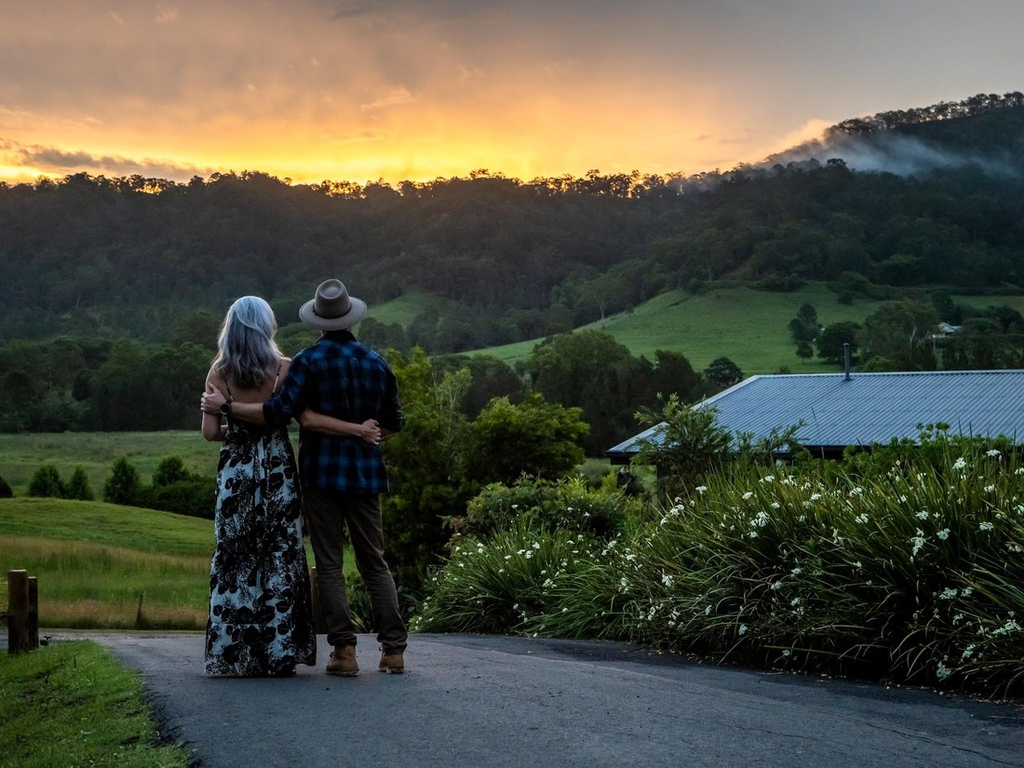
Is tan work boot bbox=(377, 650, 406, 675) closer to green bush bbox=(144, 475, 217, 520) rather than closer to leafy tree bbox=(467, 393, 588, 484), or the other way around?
leafy tree bbox=(467, 393, 588, 484)

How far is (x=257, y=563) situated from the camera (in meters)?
7.58

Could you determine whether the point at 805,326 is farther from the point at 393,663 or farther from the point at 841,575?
the point at 393,663

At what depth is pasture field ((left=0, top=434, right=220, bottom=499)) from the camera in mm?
81562

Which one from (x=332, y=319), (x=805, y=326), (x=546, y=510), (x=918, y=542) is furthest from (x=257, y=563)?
(x=805, y=326)

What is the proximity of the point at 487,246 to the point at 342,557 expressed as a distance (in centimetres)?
14419

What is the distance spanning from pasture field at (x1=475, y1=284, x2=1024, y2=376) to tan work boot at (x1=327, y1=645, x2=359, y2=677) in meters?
116

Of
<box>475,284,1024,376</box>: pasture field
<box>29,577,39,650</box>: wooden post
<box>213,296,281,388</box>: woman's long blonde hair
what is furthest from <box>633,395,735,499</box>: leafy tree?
<box>475,284,1024,376</box>: pasture field

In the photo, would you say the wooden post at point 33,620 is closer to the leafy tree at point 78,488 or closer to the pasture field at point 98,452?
the leafy tree at point 78,488

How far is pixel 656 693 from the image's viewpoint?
685 cm

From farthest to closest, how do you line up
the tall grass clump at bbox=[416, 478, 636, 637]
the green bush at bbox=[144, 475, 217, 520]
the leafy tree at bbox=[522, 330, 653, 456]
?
the leafy tree at bbox=[522, 330, 653, 456], the green bush at bbox=[144, 475, 217, 520], the tall grass clump at bbox=[416, 478, 636, 637]

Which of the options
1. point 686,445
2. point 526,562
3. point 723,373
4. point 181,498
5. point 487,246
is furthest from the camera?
point 487,246

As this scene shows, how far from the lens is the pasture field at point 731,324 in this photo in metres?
128

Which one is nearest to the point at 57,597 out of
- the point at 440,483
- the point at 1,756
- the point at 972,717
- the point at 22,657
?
the point at 440,483

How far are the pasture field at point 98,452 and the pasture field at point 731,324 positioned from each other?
4063 centimetres
